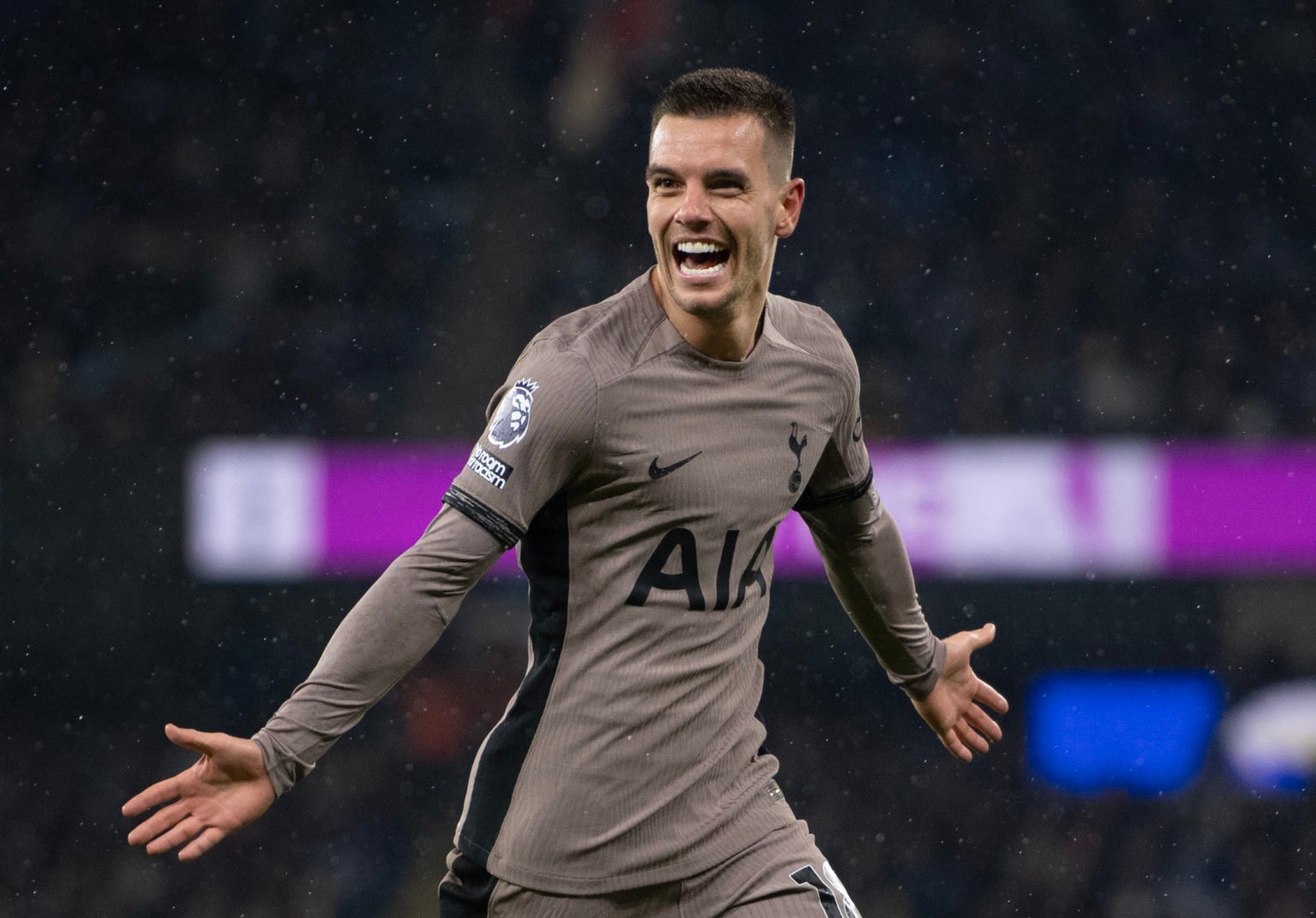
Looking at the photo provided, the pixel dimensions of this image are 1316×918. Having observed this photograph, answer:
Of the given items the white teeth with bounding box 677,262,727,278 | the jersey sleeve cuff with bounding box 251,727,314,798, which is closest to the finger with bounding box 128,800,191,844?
the jersey sleeve cuff with bounding box 251,727,314,798

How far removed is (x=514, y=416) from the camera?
7.64 ft

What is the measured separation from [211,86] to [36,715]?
269 centimetres

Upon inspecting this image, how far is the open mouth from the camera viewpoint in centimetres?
247

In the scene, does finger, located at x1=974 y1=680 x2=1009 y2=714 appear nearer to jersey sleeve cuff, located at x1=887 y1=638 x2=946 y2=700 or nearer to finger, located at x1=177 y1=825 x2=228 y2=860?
jersey sleeve cuff, located at x1=887 y1=638 x2=946 y2=700

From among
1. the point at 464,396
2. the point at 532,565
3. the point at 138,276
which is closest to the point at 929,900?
the point at 464,396

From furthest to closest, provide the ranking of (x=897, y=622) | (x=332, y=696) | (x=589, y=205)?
(x=589, y=205) → (x=897, y=622) → (x=332, y=696)

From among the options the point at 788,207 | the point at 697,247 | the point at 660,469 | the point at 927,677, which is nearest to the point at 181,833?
the point at 660,469

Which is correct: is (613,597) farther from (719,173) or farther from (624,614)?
(719,173)

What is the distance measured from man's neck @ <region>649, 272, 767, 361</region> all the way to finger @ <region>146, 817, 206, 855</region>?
0.95 m

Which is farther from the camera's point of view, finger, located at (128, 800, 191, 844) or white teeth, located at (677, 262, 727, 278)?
white teeth, located at (677, 262, 727, 278)

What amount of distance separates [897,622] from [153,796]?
1364 millimetres

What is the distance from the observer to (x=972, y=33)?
24.7 ft

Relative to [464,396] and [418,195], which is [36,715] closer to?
[464,396]

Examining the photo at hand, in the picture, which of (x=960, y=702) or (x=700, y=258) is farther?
(x=960, y=702)
